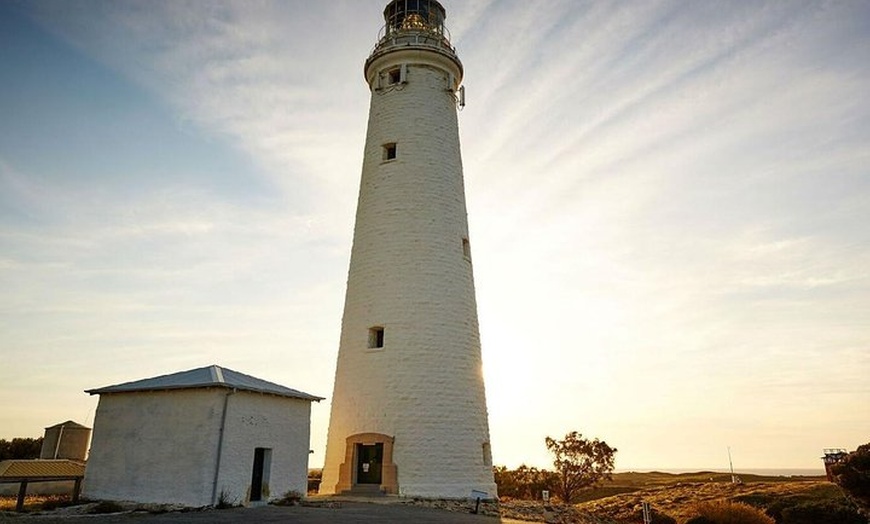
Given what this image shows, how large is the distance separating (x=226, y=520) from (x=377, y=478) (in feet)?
23.6

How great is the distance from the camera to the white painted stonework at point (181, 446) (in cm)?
1409

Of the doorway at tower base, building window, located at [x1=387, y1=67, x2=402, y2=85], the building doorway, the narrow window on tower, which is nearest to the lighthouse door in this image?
the doorway at tower base

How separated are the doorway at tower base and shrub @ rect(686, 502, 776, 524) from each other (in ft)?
31.4

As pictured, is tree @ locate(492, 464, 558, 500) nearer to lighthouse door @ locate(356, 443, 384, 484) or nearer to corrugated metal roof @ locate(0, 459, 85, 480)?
lighthouse door @ locate(356, 443, 384, 484)

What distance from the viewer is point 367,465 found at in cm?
1839

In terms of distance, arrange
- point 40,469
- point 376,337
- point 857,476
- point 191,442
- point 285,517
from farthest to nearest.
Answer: point 857,476
point 376,337
point 40,469
point 191,442
point 285,517

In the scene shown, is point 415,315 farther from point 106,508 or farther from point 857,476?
point 857,476

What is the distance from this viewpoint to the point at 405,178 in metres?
20.7

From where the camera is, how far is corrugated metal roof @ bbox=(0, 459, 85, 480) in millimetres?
15310

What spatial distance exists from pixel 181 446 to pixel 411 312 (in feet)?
24.8

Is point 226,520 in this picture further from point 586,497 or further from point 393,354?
point 586,497

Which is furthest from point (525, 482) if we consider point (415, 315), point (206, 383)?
point (206, 383)

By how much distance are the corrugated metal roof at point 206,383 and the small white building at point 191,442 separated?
0.03m

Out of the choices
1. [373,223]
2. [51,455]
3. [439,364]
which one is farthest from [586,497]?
[51,455]
